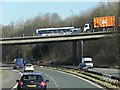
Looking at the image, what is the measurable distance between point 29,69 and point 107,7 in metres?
62.5

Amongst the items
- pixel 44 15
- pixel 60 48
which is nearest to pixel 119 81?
pixel 60 48

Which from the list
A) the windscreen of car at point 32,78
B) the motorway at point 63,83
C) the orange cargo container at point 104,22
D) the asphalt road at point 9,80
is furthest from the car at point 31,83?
the orange cargo container at point 104,22

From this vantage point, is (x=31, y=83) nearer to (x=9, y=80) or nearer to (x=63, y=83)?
(x=63, y=83)

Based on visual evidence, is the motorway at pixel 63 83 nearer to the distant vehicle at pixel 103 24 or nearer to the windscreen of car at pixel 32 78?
the windscreen of car at pixel 32 78

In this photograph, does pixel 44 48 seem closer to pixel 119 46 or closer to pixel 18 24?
pixel 18 24

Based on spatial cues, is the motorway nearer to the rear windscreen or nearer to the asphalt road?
the asphalt road

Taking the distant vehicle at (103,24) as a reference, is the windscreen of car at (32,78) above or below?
below

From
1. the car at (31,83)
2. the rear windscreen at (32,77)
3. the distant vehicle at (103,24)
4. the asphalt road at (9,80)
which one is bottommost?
the asphalt road at (9,80)

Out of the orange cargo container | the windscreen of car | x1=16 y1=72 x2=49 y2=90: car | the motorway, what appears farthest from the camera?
the orange cargo container

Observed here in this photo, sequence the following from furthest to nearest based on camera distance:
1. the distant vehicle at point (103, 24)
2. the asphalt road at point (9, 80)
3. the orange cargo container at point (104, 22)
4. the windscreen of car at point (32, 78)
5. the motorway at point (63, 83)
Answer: the distant vehicle at point (103, 24) < the orange cargo container at point (104, 22) < the asphalt road at point (9, 80) < the motorway at point (63, 83) < the windscreen of car at point (32, 78)

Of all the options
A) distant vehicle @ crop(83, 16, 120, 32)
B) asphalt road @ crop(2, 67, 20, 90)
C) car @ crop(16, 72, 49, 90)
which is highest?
distant vehicle @ crop(83, 16, 120, 32)

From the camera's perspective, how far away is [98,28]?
107 metres

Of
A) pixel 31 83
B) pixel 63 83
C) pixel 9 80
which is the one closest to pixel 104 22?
pixel 9 80

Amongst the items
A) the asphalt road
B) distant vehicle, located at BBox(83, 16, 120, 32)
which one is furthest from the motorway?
distant vehicle, located at BBox(83, 16, 120, 32)
